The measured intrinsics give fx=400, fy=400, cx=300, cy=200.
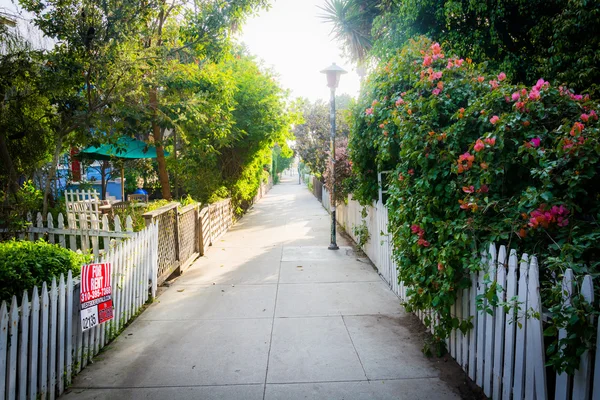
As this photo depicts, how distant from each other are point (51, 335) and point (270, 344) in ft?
7.04

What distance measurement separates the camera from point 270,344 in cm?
449

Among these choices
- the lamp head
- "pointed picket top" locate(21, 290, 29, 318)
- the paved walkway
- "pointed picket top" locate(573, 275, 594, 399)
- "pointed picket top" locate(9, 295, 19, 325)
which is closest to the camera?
"pointed picket top" locate(573, 275, 594, 399)

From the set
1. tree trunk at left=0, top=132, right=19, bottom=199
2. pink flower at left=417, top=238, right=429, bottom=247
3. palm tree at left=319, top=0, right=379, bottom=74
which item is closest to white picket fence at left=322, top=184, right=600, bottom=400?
pink flower at left=417, top=238, right=429, bottom=247

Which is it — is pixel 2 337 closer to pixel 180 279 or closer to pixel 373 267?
pixel 180 279

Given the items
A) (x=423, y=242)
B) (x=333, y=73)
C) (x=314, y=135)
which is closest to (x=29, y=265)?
(x=423, y=242)

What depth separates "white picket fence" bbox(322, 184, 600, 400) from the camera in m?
2.36

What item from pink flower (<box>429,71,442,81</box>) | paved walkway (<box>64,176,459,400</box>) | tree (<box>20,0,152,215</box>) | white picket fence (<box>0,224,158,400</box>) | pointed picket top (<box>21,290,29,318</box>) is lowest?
paved walkway (<box>64,176,459,400</box>)

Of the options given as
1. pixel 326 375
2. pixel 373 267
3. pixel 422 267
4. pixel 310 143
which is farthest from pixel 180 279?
pixel 310 143

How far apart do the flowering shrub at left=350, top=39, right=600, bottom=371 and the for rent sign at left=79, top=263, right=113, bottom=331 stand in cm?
321

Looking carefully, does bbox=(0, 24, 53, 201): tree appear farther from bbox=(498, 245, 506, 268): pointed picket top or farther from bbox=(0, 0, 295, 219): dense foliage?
bbox=(498, 245, 506, 268): pointed picket top

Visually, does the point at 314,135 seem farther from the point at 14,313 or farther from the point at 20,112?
the point at 14,313

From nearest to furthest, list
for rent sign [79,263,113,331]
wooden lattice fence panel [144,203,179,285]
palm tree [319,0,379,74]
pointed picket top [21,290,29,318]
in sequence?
pointed picket top [21,290,29,318] → for rent sign [79,263,113,331] → wooden lattice fence panel [144,203,179,285] → palm tree [319,0,379,74]

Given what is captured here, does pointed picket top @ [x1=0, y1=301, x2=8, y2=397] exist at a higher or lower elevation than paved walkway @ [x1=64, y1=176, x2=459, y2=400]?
higher

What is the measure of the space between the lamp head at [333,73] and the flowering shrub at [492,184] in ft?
15.5
